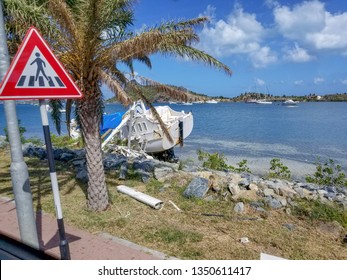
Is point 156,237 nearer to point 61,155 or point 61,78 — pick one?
point 61,78

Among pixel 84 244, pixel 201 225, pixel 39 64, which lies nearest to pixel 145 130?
pixel 201 225

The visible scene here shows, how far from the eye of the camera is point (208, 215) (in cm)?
636

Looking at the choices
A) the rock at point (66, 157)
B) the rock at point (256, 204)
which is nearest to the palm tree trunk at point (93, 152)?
the rock at point (256, 204)

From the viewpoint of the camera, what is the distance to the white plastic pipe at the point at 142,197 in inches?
261

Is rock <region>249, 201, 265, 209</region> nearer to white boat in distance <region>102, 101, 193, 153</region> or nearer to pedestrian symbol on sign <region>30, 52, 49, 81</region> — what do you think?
pedestrian symbol on sign <region>30, 52, 49, 81</region>

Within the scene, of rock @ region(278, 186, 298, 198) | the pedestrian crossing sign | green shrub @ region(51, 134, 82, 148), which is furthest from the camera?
green shrub @ region(51, 134, 82, 148)

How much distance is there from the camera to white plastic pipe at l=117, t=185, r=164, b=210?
21.7 feet

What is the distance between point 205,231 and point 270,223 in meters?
1.37

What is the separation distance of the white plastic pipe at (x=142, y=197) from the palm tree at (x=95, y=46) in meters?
0.77

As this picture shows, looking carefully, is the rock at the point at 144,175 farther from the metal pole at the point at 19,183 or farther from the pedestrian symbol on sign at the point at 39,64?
the pedestrian symbol on sign at the point at 39,64

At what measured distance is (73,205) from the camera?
21.9 ft

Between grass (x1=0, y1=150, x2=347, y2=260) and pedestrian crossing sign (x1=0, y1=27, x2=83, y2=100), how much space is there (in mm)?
2708

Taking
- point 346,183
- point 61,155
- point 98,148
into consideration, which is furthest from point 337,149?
point 98,148

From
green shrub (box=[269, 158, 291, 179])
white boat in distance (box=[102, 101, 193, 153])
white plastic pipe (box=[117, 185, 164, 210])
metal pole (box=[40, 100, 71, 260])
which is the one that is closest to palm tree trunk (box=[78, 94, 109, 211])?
white plastic pipe (box=[117, 185, 164, 210])
